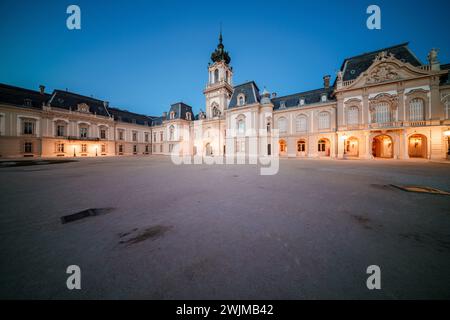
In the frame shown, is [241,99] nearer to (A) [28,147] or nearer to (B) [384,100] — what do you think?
(B) [384,100]

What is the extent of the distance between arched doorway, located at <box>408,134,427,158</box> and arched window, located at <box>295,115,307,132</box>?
12121mm

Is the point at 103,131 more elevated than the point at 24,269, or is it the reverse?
the point at 103,131

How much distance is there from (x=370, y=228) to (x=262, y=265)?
233 centimetres

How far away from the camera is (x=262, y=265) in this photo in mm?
1858

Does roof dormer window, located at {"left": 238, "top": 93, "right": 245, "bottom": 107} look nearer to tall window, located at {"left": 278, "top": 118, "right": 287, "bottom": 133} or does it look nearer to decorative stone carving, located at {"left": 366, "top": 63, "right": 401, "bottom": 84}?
tall window, located at {"left": 278, "top": 118, "right": 287, "bottom": 133}

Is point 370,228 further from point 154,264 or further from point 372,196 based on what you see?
point 154,264

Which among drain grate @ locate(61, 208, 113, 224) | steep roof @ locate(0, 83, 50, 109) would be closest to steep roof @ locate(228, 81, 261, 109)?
drain grate @ locate(61, 208, 113, 224)

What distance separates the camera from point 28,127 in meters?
26.5

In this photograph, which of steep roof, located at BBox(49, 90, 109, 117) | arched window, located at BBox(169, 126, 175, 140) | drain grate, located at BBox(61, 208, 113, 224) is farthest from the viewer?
arched window, located at BBox(169, 126, 175, 140)

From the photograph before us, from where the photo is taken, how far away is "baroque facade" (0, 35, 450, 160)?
58.9 ft

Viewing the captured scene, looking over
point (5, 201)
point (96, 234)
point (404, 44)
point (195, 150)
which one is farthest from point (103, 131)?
point (404, 44)

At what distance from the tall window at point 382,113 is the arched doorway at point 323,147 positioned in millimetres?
5880

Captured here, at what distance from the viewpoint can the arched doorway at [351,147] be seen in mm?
21675

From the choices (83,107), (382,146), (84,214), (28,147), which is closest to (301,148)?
(382,146)
